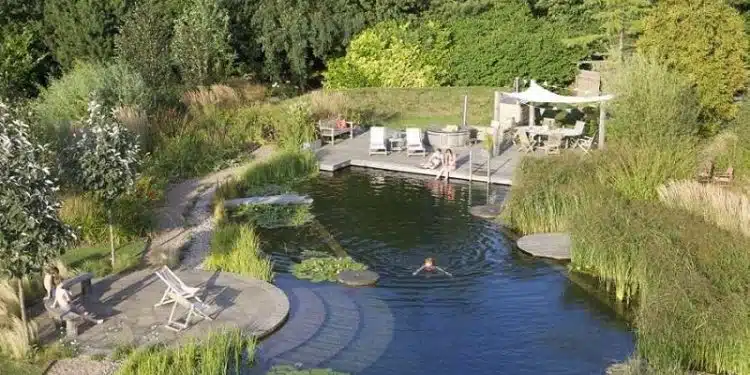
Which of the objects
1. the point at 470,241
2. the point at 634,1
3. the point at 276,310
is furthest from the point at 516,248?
the point at 634,1

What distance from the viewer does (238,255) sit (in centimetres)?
1248

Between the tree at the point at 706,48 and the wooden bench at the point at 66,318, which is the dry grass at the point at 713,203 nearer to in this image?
the tree at the point at 706,48

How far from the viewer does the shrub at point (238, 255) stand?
12.2 meters

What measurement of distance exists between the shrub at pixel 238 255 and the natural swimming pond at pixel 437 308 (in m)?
0.36

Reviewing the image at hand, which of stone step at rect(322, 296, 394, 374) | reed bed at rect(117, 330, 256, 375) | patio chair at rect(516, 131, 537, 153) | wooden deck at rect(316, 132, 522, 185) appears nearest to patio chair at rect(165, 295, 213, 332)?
reed bed at rect(117, 330, 256, 375)

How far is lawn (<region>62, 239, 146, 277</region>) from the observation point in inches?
480

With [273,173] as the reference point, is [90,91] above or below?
above

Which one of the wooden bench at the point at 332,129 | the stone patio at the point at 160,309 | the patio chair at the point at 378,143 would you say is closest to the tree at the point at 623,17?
the patio chair at the point at 378,143

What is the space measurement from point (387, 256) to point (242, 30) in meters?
20.9

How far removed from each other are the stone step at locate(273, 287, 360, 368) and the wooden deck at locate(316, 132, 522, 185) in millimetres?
7811

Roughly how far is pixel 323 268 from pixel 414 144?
9.00m

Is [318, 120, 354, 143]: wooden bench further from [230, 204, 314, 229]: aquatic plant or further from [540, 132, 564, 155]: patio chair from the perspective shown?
[230, 204, 314, 229]: aquatic plant

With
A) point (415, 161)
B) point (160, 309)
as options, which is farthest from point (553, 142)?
point (160, 309)

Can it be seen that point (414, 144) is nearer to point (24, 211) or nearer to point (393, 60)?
point (393, 60)
